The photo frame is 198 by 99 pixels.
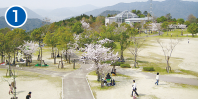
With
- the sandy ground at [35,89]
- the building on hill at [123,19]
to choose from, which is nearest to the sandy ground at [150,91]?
the sandy ground at [35,89]

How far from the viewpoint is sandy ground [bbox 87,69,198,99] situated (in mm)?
15909

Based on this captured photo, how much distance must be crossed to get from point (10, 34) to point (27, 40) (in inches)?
199

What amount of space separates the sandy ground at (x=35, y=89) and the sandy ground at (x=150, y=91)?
4.10 m

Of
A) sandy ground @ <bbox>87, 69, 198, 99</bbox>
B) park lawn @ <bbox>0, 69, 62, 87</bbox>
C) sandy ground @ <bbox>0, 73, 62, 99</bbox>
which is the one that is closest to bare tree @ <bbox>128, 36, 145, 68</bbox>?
Answer: sandy ground @ <bbox>87, 69, 198, 99</bbox>

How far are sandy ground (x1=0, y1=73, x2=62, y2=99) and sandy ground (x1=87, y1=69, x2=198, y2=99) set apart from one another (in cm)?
410

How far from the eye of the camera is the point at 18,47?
94.0 ft

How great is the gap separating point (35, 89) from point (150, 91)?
11.5 metres

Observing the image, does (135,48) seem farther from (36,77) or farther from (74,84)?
(36,77)

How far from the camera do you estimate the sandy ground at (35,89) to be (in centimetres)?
1599

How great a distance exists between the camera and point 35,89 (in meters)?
17.8

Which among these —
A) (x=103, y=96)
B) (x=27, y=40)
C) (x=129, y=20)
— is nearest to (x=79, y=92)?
(x=103, y=96)

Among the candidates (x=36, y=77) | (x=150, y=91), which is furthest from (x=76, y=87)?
(x=150, y=91)

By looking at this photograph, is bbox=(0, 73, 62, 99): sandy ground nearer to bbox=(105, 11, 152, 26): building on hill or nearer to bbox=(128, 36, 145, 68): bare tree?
bbox=(128, 36, 145, 68): bare tree

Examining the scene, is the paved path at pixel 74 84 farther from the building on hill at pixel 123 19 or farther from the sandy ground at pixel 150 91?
the building on hill at pixel 123 19
